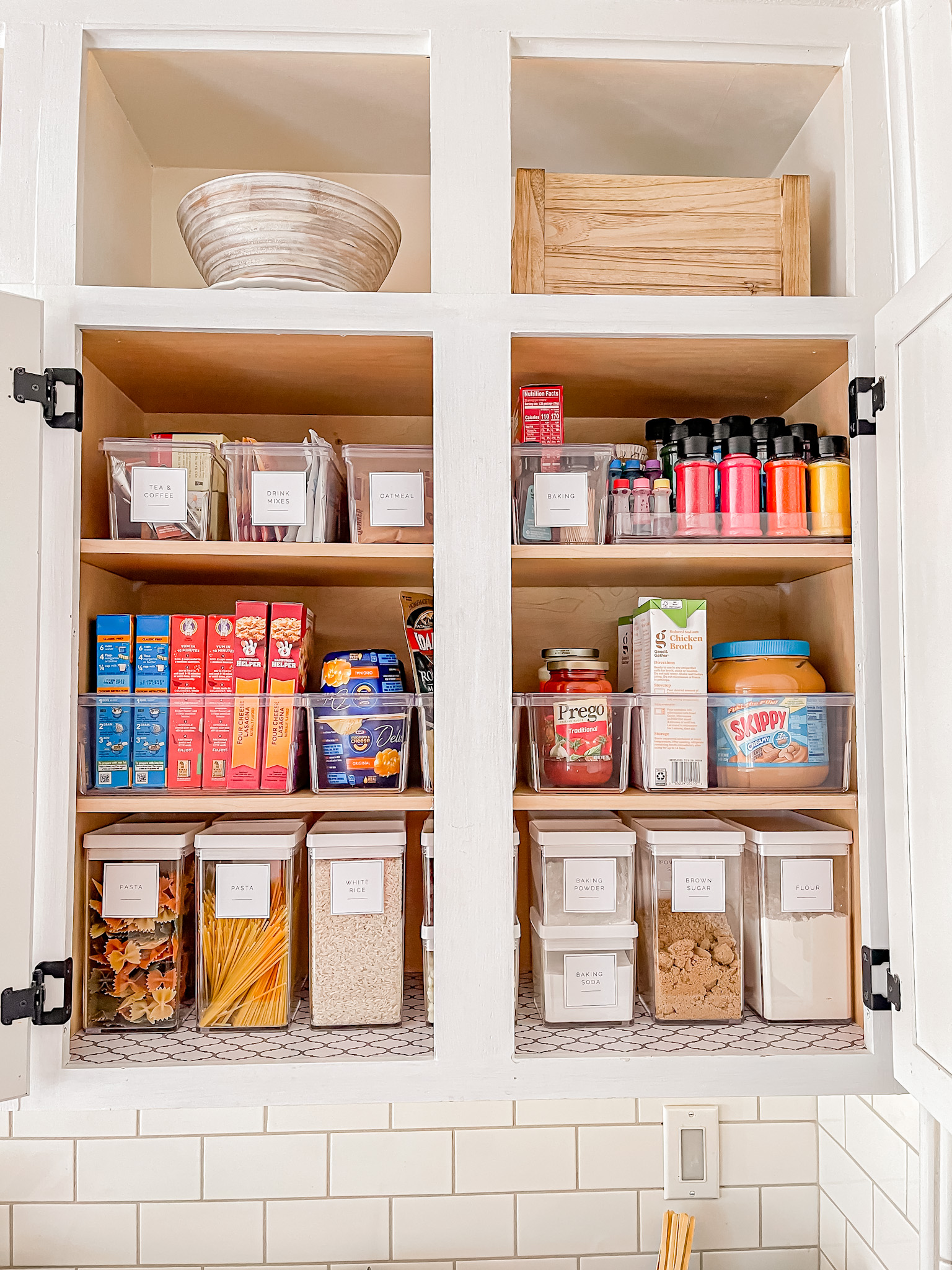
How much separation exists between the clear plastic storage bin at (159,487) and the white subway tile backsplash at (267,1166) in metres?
1.03

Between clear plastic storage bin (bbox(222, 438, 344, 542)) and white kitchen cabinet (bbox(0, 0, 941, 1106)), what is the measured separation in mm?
49

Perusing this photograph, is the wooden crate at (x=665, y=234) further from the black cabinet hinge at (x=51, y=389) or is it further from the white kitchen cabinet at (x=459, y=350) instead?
the black cabinet hinge at (x=51, y=389)

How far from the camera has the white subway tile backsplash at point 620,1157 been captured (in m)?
1.63

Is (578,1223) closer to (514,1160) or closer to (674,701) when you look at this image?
(514,1160)

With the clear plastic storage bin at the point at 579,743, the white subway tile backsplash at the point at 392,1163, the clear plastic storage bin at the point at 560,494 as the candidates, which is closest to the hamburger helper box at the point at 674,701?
the clear plastic storage bin at the point at 579,743

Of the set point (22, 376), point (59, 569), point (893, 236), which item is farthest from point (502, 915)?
point (893, 236)

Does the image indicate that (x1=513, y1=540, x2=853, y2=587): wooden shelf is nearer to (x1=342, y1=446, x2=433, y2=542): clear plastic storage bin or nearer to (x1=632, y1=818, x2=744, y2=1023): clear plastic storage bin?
(x1=342, y1=446, x2=433, y2=542): clear plastic storage bin

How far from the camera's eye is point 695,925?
54.4 inches

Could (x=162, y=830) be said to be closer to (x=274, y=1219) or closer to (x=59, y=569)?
(x=59, y=569)

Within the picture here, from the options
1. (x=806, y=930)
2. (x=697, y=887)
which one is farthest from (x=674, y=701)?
(x=806, y=930)

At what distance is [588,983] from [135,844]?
2.22ft

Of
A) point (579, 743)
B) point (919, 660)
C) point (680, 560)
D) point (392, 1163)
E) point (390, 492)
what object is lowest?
point (392, 1163)

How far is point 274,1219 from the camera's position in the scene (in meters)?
1.60

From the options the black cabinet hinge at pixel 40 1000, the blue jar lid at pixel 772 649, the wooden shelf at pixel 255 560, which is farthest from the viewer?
the blue jar lid at pixel 772 649
